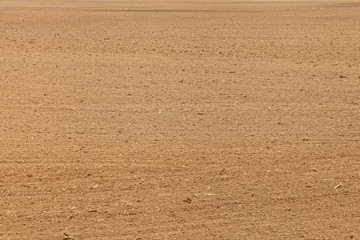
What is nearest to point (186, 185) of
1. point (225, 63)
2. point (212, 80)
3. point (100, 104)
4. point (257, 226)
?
point (257, 226)

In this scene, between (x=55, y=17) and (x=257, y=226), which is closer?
(x=257, y=226)

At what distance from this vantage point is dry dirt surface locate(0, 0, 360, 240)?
5664 mm

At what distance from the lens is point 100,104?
33.3 feet

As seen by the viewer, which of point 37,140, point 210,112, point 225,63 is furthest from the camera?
point 225,63

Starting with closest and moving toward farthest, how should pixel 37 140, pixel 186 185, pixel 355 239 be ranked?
pixel 355 239 → pixel 186 185 → pixel 37 140

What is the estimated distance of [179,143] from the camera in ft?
26.2

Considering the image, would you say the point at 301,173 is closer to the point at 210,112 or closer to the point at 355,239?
the point at 355,239

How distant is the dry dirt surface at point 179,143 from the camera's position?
18.6 ft

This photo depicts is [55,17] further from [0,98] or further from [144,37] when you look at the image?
[0,98]

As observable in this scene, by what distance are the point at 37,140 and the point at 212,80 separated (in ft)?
15.8

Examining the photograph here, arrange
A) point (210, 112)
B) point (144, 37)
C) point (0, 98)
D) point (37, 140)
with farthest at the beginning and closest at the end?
point (144, 37) → point (0, 98) → point (210, 112) → point (37, 140)

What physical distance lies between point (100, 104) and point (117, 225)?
4806mm

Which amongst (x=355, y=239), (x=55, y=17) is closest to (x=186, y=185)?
(x=355, y=239)

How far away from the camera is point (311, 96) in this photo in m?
10.8
